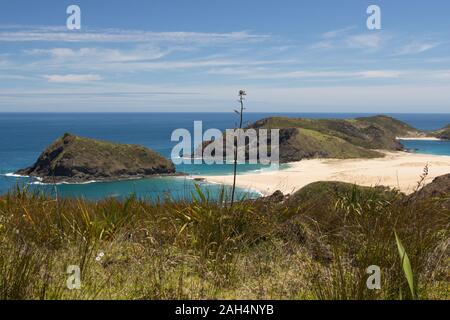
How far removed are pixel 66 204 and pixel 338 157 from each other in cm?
9691

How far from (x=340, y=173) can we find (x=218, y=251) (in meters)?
74.7

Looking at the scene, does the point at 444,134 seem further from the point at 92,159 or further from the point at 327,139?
the point at 92,159

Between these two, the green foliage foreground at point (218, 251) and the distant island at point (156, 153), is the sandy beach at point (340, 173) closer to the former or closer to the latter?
the distant island at point (156, 153)

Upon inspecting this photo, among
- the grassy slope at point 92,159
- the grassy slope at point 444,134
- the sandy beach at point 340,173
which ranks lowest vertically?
the sandy beach at point 340,173

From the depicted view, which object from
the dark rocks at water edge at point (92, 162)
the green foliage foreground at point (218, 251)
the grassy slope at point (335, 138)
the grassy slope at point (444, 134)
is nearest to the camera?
the green foliage foreground at point (218, 251)

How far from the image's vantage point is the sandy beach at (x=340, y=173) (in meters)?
65.6

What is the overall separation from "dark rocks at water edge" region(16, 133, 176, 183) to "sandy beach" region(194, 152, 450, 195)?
13449 mm

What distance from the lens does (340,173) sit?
257 feet

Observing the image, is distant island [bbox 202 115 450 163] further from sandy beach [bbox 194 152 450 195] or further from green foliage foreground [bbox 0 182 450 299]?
green foliage foreground [bbox 0 182 450 299]

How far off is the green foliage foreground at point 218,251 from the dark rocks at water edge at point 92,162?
222ft

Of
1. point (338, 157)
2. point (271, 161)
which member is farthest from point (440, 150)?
point (271, 161)

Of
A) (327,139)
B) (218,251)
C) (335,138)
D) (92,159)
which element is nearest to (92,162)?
(92,159)

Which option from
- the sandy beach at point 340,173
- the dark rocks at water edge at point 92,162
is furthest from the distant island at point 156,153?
the sandy beach at point 340,173
